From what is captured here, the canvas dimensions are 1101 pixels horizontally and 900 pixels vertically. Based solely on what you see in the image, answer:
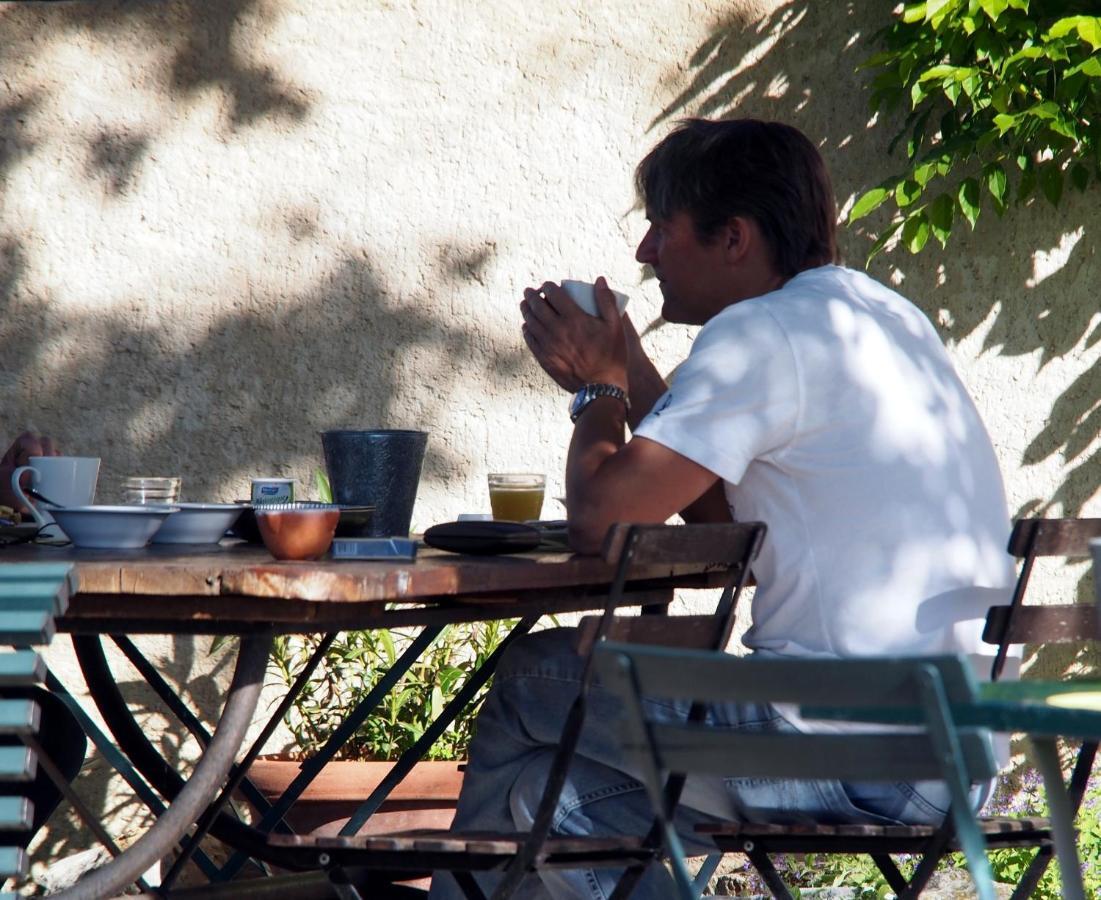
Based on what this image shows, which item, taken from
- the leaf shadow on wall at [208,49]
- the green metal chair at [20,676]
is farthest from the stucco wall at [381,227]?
the green metal chair at [20,676]

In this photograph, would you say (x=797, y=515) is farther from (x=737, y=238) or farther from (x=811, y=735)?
(x=811, y=735)

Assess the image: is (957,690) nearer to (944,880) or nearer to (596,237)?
(944,880)

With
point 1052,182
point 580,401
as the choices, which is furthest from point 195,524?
point 1052,182

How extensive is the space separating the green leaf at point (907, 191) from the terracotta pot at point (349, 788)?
186cm

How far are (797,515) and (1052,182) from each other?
81.7 inches

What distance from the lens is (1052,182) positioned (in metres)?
3.85

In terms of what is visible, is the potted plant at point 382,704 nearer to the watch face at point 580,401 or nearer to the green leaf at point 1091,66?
the watch face at point 580,401

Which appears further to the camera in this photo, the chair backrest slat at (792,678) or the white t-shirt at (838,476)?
the white t-shirt at (838,476)

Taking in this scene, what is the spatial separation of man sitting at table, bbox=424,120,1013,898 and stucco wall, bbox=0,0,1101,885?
1770 mm

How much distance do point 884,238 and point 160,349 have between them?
2015 mm

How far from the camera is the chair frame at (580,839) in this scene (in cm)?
186

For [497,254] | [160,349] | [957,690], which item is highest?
[497,254]

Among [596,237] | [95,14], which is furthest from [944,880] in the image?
[95,14]

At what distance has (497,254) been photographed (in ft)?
13.3
